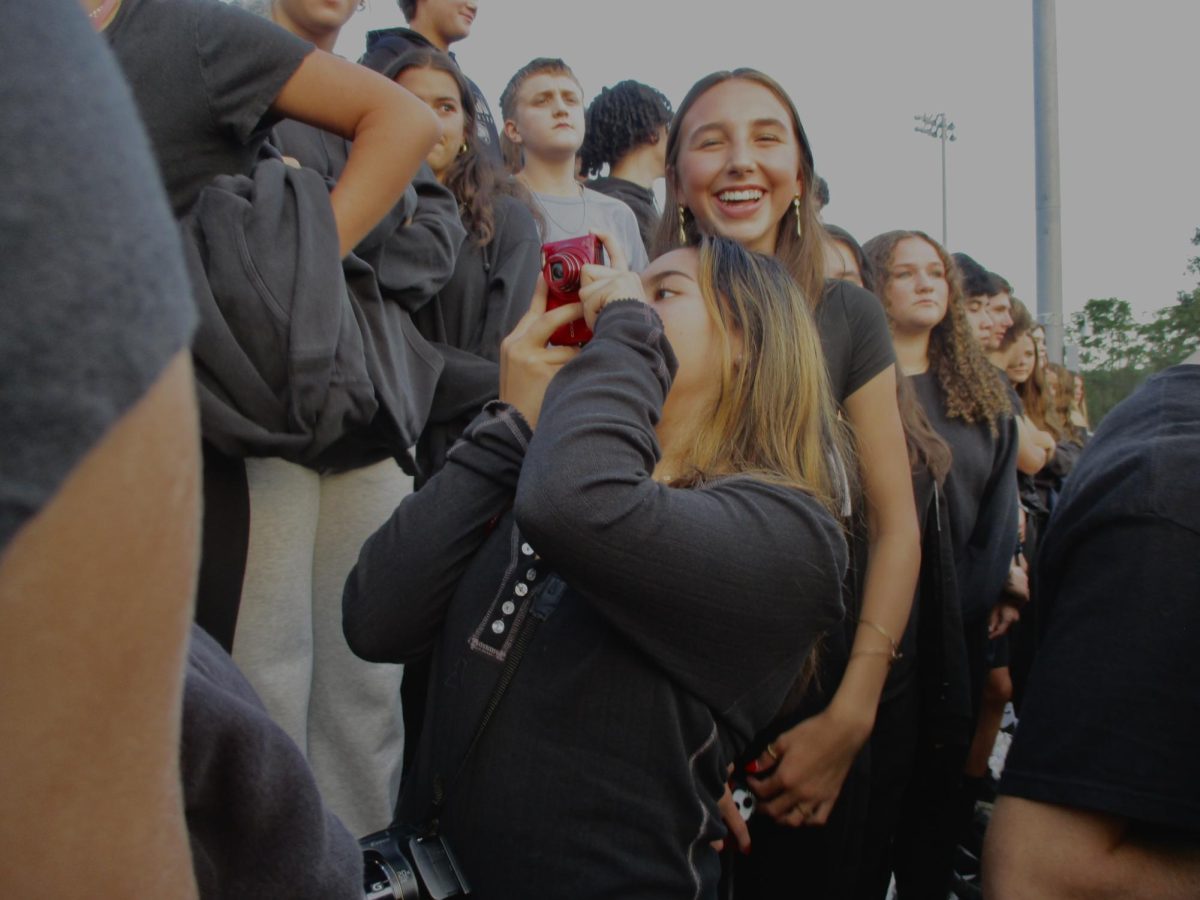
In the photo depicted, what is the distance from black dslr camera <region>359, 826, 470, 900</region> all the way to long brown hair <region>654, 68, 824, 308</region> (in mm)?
1431

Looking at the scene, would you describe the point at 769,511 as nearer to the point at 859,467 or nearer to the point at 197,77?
the point at 859,467

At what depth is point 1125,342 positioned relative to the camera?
12203 millimetres

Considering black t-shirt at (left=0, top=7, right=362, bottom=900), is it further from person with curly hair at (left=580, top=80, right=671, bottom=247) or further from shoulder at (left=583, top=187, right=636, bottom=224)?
person with curly hair at (left=580, top=80, right=671, bottom=247)

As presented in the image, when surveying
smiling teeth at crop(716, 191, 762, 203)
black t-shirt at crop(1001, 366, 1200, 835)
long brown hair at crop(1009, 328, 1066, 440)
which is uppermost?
smiling teeth at crop(716, 191, 762, 203)

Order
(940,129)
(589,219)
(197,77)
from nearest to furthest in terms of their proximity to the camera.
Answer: (197,77), (589,219), (940,129)

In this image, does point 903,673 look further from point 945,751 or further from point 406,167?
point 406,167

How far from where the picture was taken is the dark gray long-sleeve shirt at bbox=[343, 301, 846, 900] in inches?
50.6

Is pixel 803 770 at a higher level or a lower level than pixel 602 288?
lower

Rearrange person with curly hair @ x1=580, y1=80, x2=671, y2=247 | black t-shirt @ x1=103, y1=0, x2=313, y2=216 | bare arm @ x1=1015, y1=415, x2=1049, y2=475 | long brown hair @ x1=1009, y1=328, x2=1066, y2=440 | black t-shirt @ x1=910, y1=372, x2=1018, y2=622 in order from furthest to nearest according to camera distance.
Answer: long brown hair @ x1=1009, y1=328, x2=1066, y2=440, person with curly hair @ x1=580, y1=80, x2=671, y2=247, bare arm @ x1=1015, y1=415, x2=1049, y2=475, black t-shirt @ x1=910, y1=372, x2=1018, y2=622, black t-shirt @ x1=103, y1=0, x2=313, y2=216

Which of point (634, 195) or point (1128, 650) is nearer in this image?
point (1128, 650)

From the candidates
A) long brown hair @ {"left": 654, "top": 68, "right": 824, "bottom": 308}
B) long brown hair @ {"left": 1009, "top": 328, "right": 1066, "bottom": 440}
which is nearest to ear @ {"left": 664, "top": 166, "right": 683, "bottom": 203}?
long brown hair @ {"left": 654, "top": 68, "right": 824, "bottom": 308}

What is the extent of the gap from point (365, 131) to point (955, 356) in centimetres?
214

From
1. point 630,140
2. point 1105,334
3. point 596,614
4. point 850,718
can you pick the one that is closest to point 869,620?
point 850,718

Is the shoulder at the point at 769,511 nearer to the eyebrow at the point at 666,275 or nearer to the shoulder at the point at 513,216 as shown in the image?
the eyebrow at the point at 666,275
